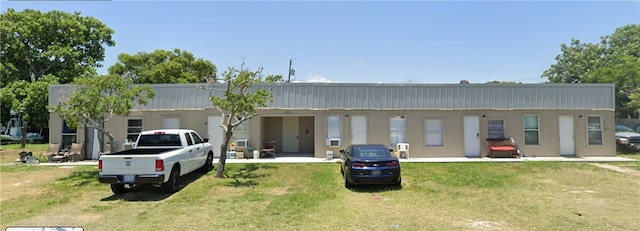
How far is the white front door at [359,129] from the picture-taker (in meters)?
15.5

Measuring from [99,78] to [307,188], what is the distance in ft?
28.3

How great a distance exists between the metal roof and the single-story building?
4 centimetres

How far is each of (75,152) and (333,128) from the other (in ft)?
39.2

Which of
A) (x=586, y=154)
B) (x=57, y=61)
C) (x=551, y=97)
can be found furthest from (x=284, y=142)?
(x=57, y=61)

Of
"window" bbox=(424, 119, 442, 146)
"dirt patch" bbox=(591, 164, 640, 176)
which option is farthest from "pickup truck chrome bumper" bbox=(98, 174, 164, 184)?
"dirt patch" bbox=(591, 164, 640, 176)

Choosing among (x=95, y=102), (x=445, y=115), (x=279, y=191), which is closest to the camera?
(x=279, y=191)

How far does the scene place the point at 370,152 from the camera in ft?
32.2

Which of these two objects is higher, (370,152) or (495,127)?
(495,127)

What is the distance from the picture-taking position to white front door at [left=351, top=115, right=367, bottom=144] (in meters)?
15.5

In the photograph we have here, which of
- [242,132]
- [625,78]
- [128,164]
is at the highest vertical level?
[625,78]

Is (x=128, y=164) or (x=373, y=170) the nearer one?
(x=128, y=164)

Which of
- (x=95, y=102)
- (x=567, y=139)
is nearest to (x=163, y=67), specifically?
(x=95, y=102)

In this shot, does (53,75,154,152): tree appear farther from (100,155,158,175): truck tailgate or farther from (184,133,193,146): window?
(100,155,158,175): truck tailgate

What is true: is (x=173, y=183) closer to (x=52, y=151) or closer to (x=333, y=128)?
(x=333, y=128)
